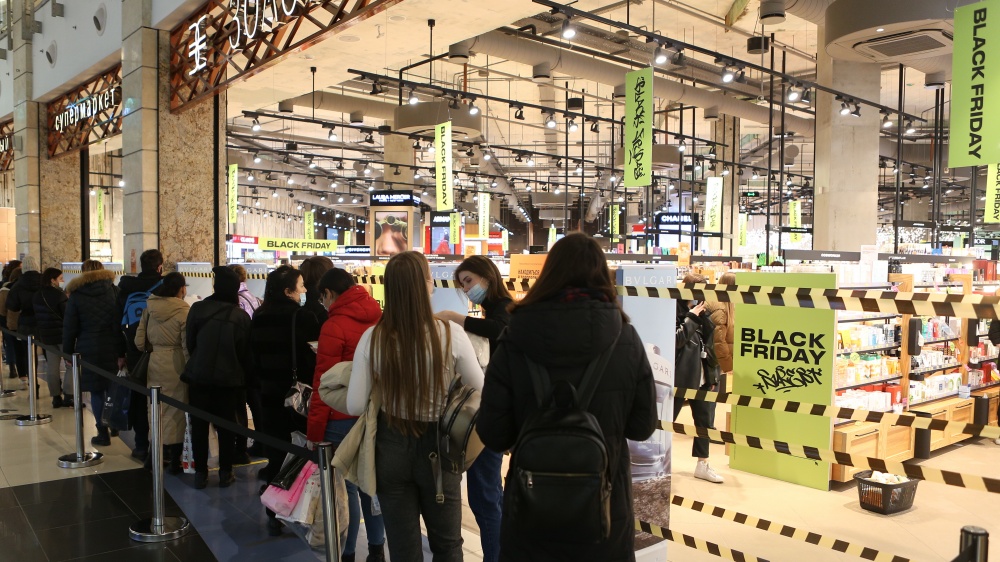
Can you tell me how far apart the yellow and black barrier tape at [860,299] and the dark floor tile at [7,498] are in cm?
438

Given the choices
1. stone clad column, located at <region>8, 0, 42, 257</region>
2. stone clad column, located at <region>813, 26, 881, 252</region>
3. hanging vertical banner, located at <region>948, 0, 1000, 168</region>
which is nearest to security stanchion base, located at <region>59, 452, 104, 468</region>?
hanging vertical banner, located at <region>948, 0, 1000, 168</region>

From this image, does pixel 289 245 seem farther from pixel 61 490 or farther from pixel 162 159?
pixel 61 490

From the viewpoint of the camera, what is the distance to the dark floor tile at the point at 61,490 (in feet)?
16.9

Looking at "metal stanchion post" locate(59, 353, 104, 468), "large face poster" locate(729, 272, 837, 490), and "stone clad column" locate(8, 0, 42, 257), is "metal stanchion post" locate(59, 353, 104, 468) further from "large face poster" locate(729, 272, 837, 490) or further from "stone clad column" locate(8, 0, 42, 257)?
"stone clad column" locate(8, 0, 42, 257)

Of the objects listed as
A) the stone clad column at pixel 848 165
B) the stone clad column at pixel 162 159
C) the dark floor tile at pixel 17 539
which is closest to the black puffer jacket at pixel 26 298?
the stone clad column at pixel 162 159

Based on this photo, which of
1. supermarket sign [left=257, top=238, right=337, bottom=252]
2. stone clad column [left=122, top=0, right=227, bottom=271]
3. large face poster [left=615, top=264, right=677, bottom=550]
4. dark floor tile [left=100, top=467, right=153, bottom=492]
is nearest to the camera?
large face poster [left=615, top=264, right=677, bottom=550]

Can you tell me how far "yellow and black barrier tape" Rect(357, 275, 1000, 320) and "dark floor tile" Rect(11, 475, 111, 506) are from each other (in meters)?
4.11

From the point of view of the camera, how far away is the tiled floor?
4.28m

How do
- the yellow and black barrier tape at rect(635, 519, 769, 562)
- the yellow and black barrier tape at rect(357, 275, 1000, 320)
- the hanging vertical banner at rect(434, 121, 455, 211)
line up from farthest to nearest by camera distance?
the hanging vertical banner at rect(434, 121, 455, 211) → the yellow and black barrier tape at rect(635, 519, 769, 562) → the yellow and black barrier tape at rect(357, 275, 1000, 320)

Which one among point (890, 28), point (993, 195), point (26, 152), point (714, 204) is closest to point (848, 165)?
point (993, 195)

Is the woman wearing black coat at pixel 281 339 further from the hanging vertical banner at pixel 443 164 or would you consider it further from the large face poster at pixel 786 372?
the hanging vertical banner at pixel 443 164

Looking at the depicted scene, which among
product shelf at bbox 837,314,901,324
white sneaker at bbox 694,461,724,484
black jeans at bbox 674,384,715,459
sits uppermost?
product shelf at bbox 837,314,901,324

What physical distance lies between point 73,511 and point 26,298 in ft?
14.9

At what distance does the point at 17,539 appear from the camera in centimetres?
439
